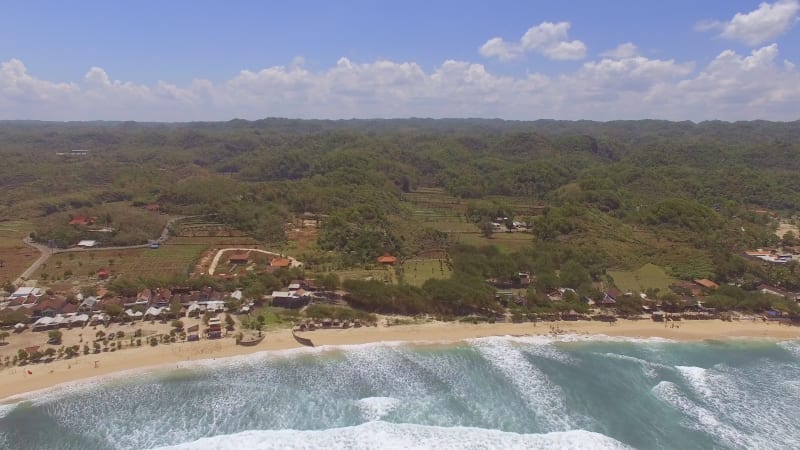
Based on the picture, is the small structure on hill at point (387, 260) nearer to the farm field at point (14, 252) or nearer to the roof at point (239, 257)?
the roof at point (239, 257)

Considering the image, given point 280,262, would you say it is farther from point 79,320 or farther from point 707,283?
point 707,283

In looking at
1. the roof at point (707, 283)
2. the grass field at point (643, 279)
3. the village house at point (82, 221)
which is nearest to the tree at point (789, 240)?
the grass field at point (643, 279)

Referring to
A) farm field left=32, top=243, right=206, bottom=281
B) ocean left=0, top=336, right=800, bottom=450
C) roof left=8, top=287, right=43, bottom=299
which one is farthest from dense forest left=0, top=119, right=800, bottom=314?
roof left=8, top=287, right=43, bottom=299

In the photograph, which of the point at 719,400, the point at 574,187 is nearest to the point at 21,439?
the point at 719,400

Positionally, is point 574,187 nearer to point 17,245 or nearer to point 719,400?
point 719,400

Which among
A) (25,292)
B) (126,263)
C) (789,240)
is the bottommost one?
(126,263)

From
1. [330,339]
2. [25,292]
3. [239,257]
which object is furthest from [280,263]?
[25,292]
